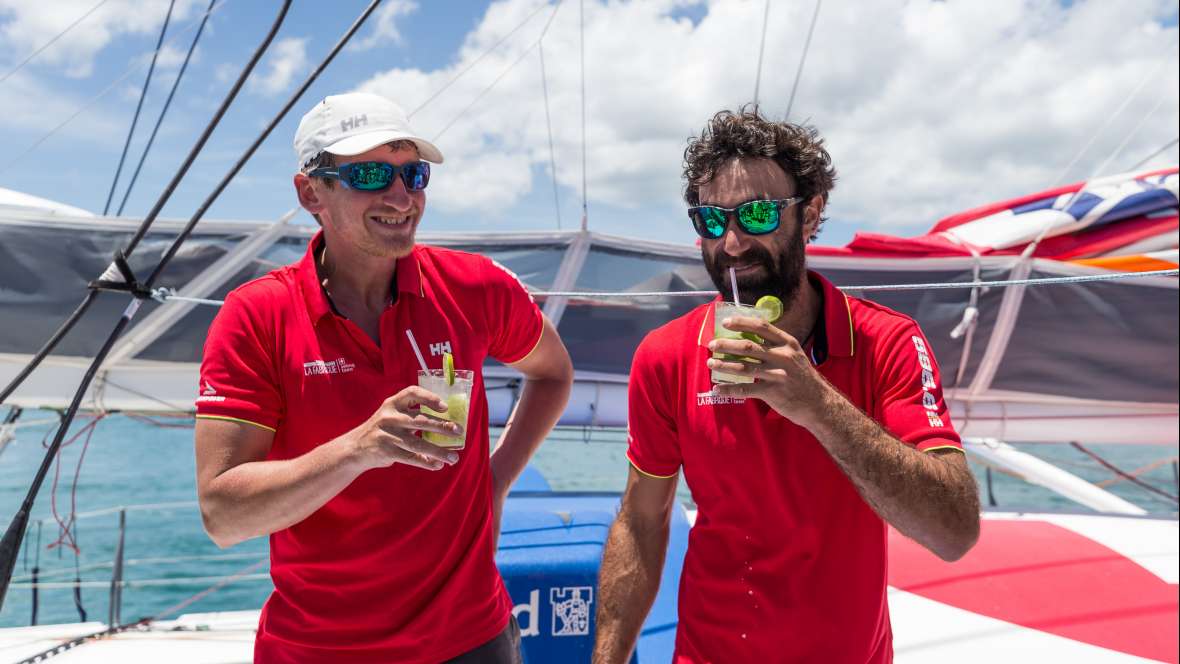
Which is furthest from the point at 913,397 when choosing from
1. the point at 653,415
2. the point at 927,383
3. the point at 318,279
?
the point at 318,279

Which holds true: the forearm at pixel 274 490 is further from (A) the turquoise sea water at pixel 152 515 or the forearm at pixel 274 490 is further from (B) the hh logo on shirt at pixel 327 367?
(A) the turquoise sea water at pixel 152 515

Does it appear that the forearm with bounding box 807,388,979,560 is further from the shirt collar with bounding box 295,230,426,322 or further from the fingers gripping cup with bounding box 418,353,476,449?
the shirt collar with bounding box 295,230,426,322

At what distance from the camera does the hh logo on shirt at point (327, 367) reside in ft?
6.04

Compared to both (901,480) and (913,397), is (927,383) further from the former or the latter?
(901,480)

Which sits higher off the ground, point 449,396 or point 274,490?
point 449,396

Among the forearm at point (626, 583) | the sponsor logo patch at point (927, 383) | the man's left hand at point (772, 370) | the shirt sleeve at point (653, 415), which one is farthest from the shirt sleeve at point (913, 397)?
the forearm at point (626, 583)

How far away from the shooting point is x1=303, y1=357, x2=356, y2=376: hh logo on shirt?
184cm

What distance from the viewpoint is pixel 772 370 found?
4.75ft

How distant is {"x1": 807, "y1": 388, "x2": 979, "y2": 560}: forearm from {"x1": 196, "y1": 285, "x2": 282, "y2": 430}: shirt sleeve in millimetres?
1138

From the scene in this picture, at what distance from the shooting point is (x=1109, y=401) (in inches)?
212

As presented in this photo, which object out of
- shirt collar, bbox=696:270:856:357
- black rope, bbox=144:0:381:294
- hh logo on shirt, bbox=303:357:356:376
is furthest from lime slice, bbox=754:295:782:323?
black rope, bbox=144:0:381:294

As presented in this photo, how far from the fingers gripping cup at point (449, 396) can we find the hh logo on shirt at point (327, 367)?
0.89 feet

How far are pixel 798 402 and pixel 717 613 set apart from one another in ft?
1.88

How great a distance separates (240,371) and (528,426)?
99 centimetres
